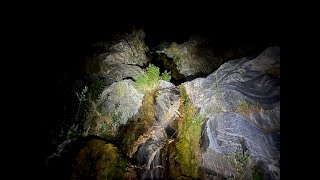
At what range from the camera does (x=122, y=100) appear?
778cm

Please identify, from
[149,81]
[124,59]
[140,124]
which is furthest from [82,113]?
[124,59]

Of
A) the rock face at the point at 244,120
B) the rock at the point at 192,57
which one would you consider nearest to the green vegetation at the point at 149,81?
the rock face at the point at 244,120

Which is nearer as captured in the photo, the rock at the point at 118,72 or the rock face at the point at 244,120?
the rock face at the point at 244,120

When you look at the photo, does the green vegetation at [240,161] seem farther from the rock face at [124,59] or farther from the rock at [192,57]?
the rock at [192,57]

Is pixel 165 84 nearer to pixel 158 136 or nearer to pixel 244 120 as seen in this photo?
pixel 158 136

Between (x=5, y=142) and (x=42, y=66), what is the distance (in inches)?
126

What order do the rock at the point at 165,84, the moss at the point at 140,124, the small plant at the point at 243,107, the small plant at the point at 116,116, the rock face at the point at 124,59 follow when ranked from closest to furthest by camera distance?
the small plant at the point at 243,107 → the moss at the point at 140,124 → the small plant at the point at 116,116 → the rock at the point at 165,84 → the rock face at the point at 124,59

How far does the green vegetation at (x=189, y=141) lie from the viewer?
5.81 meters

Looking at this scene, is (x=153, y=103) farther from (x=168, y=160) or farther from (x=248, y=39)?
(x=248, y=39)

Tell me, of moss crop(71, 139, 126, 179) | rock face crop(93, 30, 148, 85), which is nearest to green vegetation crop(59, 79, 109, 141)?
rock face crop(93, 30, 148, 85)

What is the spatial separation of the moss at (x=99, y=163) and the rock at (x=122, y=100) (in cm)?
153

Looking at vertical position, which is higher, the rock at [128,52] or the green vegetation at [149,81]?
the rock at [128,52]

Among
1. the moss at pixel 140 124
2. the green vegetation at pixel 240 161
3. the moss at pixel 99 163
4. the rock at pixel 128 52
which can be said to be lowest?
the moss at pixel 99 163

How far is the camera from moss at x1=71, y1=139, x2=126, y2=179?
5.58m
